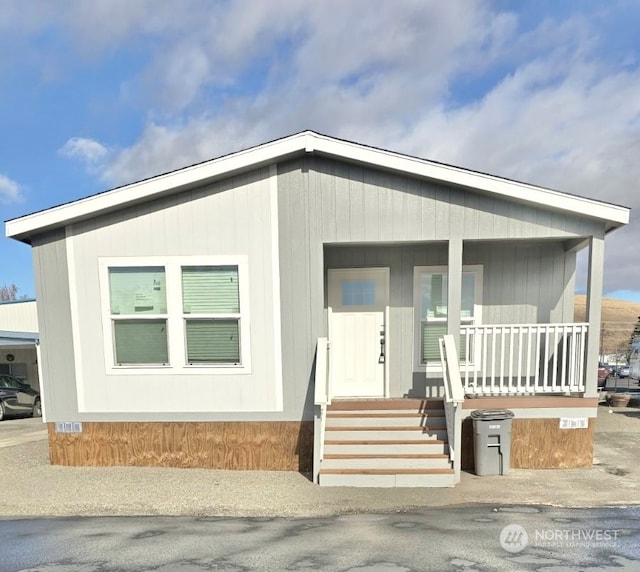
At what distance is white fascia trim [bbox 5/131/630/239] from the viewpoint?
485 centimetres

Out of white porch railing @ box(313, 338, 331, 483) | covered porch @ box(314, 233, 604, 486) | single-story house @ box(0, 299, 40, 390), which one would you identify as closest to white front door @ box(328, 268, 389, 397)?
covered porch @ box(314, 233, 604, 486)

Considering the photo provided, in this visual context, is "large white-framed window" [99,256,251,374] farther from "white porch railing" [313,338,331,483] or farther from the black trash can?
the black trash can

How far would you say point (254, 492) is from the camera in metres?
4.43

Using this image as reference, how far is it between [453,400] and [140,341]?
4289 mm

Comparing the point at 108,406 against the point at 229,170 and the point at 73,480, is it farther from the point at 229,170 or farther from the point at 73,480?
the point at 229,170

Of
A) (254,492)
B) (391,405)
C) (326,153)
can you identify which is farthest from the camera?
(391,405)

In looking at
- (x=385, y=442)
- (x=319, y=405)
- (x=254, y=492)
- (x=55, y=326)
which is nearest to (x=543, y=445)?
(x=385, y=442)

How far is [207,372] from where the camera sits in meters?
5.23

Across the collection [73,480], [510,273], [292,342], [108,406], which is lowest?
[73,480]

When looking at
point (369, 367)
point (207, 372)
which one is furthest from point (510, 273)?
point (207, 372)

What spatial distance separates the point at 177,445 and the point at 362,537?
10.2 ft

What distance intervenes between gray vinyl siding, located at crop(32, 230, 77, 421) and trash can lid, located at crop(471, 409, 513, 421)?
18.3 feet

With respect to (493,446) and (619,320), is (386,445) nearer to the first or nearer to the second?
(493,446)

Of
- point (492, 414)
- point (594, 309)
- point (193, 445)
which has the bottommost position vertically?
point (193, 445)
